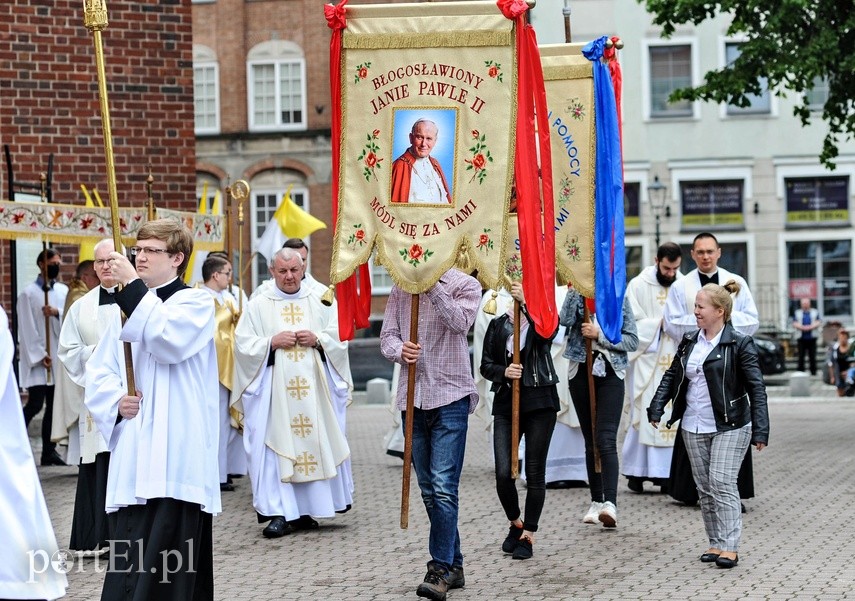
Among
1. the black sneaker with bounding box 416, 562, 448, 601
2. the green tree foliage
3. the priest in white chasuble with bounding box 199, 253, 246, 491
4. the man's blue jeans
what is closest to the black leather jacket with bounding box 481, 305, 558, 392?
the man's blue jeans

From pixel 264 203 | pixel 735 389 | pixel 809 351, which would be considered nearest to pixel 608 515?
pixel 735 389

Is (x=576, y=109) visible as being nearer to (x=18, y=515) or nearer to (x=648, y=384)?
(x=648, y=384)

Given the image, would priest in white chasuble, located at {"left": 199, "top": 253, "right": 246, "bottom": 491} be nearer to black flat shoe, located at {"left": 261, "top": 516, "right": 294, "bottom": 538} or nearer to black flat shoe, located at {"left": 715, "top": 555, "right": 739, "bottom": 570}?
black flat shoe, located at {"left": 261, "top": 516, "right": 294, "bottom": 538}

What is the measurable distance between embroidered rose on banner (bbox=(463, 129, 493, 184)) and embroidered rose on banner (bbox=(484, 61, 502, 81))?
1.04 feet

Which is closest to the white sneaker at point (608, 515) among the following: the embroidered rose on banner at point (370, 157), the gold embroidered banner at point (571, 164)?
the gold embroidered banner at point (571, 164)

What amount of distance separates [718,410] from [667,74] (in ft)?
98.0

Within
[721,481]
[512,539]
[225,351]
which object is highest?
[225,351]

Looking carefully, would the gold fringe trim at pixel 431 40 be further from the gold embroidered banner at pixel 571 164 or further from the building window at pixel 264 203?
the building window at pixel 264 203

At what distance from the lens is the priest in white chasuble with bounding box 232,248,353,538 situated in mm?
10227

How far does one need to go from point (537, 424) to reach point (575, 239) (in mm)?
1380

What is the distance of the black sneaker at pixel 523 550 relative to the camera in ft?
28.9

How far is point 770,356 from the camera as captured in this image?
29.6 m

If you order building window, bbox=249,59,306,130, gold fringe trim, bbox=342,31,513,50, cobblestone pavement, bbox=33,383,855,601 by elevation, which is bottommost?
cobblestone pavement, bbox=33,383,855,601

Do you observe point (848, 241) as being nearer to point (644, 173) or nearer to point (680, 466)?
point (644, 173)
